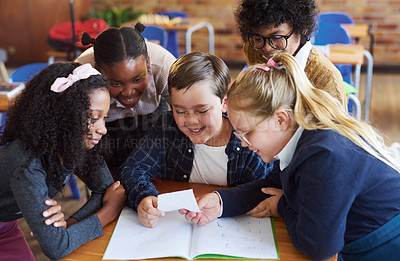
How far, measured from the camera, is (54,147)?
1111 millimetres

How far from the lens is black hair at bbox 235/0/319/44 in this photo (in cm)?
159

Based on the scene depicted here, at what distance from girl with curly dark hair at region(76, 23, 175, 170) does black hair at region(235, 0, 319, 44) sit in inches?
15.3

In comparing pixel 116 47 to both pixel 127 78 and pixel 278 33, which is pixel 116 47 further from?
pixel 278 33

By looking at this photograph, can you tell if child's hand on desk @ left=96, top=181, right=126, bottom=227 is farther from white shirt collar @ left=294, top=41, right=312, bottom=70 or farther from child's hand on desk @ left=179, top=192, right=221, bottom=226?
white shirt collar @ left=294, top=41, right=312, bottom=70

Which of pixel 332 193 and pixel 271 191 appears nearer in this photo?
pixel 332 193

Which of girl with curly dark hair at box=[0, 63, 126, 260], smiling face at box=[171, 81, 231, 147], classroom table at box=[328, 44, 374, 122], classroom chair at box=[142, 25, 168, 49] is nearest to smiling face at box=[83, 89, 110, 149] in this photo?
girl with curly dark hair at box=[0, 63, 126, 260]

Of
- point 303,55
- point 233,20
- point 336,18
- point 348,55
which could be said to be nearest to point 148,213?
point 303,55

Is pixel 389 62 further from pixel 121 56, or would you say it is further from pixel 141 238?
pixel 141 238

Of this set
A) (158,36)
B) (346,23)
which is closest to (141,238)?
(158,36)

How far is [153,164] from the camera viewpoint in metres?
1.38

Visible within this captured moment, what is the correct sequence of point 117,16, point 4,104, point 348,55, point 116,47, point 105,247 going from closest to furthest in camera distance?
1. point 105,247
2. point 116,47
3. point 4,104
4. point 348,55
5. point 117,16

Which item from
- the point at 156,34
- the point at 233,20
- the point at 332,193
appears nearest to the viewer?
the point at 332,193

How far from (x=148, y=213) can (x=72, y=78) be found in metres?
0.42

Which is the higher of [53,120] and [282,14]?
[282,14]
